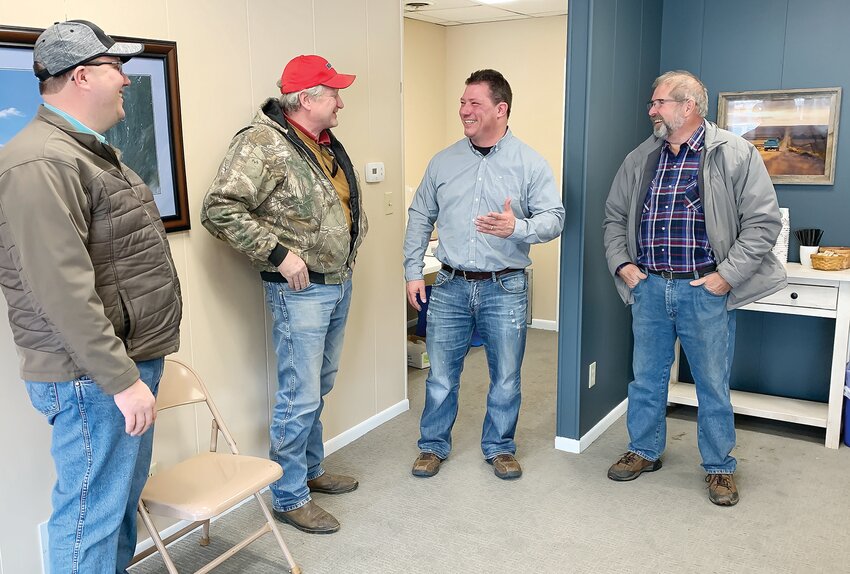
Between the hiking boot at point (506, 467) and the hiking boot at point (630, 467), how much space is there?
39 centimetres

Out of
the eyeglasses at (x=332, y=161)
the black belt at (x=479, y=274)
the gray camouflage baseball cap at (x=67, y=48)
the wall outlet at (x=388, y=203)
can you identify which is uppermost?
the gray camouflage baseball cap at (x=67, y=48)

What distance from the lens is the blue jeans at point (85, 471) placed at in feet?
5.80

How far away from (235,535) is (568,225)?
73.2 inches

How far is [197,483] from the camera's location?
2.20 metres

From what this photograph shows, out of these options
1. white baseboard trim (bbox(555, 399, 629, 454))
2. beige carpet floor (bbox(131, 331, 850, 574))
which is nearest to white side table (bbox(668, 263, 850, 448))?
beige carpet floor (bbox(131, 331, 850, 574))

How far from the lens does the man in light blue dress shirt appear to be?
2965 millimetres

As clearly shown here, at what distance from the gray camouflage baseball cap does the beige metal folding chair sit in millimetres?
1013

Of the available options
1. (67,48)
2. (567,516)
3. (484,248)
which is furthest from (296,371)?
(67,48)

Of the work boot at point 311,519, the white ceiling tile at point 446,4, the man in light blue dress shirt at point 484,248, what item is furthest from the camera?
the white ceiling tile at point 446,4

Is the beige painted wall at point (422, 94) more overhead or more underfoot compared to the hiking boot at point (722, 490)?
more overhead

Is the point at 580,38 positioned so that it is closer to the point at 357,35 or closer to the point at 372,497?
the point at 357,35

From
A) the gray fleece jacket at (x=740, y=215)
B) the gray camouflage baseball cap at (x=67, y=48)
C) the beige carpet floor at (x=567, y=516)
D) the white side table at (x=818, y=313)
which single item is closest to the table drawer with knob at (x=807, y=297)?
the white side table at (x=818, y=313)

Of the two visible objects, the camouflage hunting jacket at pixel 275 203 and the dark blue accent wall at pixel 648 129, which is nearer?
the camouflage hunting jacket at pixel 275 203

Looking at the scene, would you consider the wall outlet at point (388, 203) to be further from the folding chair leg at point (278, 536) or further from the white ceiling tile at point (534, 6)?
the white ceiling tile at point (534, 6)
